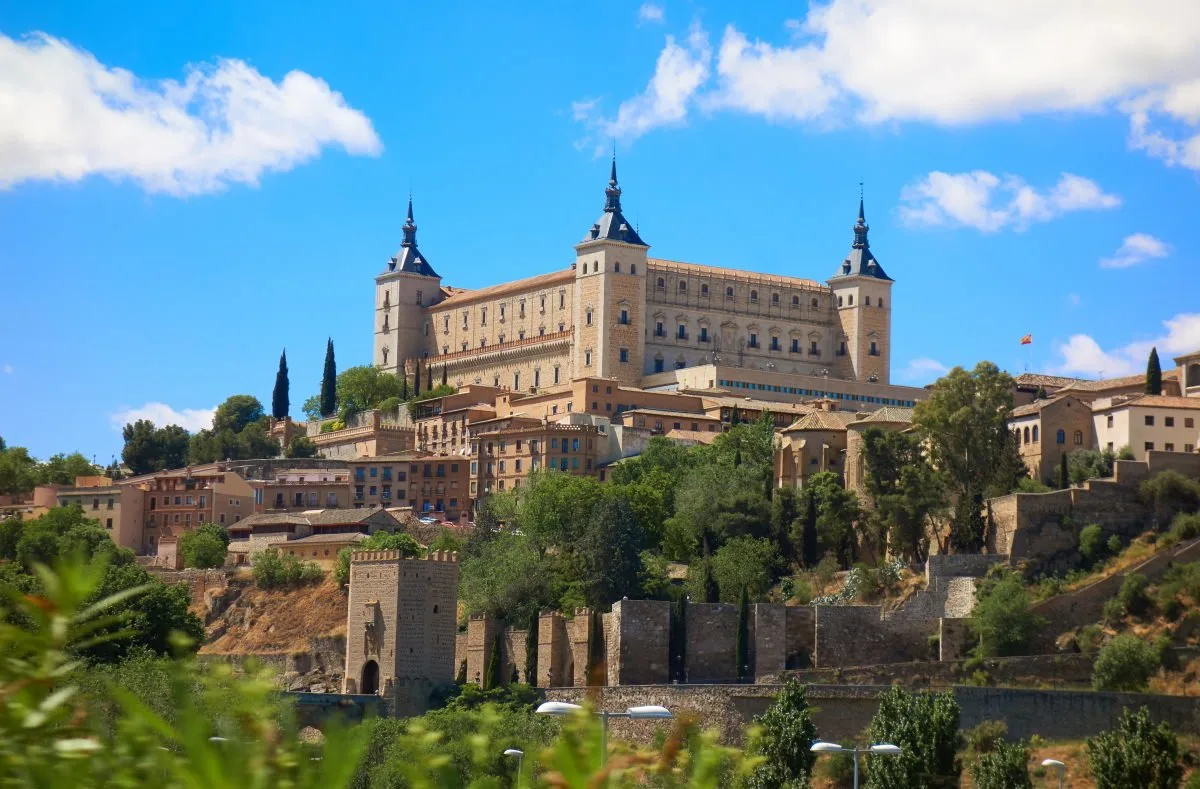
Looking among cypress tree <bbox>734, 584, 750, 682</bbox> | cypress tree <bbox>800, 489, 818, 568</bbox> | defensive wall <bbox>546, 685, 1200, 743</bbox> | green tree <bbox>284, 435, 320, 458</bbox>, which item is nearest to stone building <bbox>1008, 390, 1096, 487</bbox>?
cypress tree <bbox>800, 489, 818, 568</bbox>

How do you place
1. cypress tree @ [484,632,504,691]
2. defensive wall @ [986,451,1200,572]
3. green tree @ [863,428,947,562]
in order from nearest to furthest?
cypress tree @ [484,632,504,691] < defensive wall @ [986,451,1200,572] < green tree @ [863,428,947,562]

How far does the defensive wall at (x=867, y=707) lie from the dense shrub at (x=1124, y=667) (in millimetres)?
3057

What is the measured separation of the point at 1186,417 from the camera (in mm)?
74125

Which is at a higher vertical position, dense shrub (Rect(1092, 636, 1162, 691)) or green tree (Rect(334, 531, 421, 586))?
green tree (Rect(334, 531, 421, 586))

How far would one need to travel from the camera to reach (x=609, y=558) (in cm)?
6962

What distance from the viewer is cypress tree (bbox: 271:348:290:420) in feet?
433

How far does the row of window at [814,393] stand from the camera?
11738cm

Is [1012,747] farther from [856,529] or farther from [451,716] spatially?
[856,529]

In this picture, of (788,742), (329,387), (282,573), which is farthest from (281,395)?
(788,742)

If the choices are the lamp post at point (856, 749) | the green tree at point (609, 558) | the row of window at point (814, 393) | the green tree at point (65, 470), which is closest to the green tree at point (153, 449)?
the green tree at point (65, 470)

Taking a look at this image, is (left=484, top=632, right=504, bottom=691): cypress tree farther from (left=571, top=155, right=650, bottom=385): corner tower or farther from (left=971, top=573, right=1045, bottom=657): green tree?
(left=571, top=155, right=650, bottom=385): corner tower

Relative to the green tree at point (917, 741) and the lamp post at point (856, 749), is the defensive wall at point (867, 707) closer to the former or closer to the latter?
the green tree at point (917, 741)

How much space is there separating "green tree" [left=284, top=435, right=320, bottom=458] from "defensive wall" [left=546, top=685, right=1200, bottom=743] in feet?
209

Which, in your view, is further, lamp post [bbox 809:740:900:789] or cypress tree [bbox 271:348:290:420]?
cypress tree [bbox 271:348:290:420]
